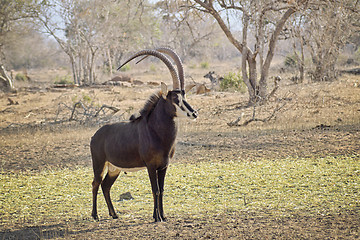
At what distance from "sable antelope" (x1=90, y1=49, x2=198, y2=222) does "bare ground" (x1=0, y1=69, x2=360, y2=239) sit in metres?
0.62

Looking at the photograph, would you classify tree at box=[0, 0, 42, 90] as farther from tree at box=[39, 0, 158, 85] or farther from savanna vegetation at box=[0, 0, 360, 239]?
savanna vegetation at box=[0, 0, 360, 239]

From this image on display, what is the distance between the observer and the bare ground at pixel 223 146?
458cm

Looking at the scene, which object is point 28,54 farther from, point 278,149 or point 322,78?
point 278,149

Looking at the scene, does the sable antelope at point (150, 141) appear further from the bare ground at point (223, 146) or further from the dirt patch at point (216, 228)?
the bare ground at point (223, 146)

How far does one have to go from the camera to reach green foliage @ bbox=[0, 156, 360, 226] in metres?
5.48

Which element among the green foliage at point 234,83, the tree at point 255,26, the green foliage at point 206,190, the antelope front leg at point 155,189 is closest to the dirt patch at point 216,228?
the antelope front leg at point 155,189

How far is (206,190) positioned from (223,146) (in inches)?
126

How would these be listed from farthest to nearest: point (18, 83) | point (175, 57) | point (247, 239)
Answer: point (18, 83), point (175, 57), point (247, 239)

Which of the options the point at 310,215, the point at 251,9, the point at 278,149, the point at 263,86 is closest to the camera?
the point at 310,215

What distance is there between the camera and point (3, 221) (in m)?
5.46

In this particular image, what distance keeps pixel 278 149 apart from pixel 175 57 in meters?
4.56

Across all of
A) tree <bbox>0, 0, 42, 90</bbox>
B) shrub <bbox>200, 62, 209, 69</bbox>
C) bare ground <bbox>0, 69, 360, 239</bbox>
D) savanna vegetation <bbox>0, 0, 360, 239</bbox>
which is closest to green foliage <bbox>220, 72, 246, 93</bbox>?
bare ground <bbox>0, 69, 360, 239</bbox>

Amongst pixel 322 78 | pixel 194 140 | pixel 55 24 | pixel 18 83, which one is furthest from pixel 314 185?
pixel 18 83

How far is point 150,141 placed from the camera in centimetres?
490
